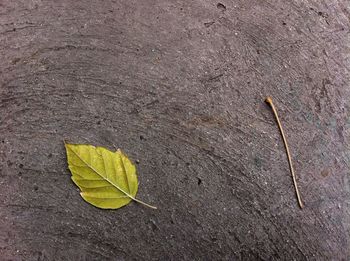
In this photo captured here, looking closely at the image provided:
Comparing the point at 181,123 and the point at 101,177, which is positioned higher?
the point at 181,123

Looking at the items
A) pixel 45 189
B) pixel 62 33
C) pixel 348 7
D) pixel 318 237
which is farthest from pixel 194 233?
pixel 348 7

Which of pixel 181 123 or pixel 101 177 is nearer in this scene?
pixel 101 177

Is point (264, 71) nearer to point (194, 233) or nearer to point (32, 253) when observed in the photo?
point (194, 233)

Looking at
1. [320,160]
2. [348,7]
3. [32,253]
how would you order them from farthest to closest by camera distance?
1. [348,7]
2. [320,160]
3. [32,253]
